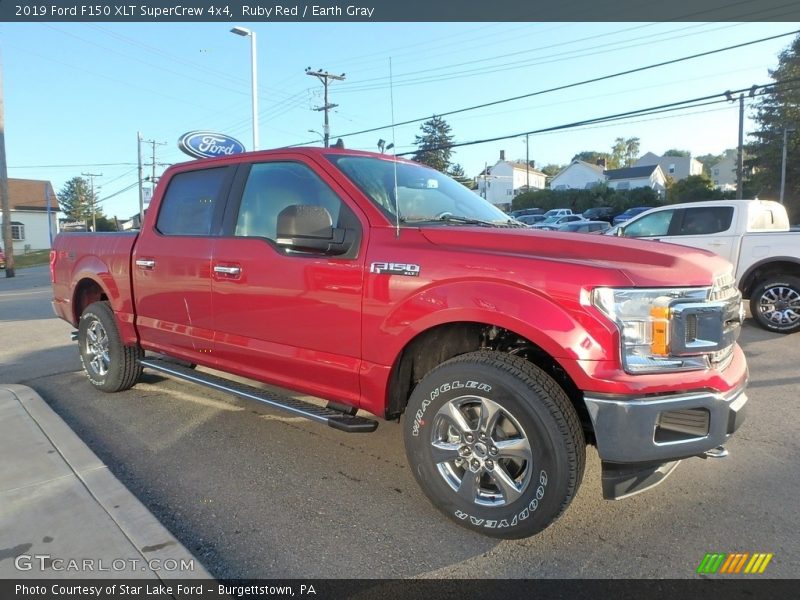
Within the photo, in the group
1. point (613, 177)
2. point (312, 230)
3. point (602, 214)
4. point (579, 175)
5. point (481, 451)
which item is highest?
point (579, 175)

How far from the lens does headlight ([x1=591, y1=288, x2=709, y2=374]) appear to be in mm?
2418

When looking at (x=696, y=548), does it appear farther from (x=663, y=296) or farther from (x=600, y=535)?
(x=663, y=296)

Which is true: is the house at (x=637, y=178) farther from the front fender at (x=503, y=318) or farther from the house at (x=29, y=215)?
the front fender at (x=503, y=318)

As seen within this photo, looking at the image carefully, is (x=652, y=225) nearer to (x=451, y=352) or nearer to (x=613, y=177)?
(x=451, y=352)

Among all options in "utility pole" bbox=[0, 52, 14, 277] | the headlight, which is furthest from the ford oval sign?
"utility pole" bbox=[0, 52, 14, 277]

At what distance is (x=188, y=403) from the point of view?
195 inches

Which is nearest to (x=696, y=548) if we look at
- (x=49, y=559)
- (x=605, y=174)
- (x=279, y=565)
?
(x=279, y=565)

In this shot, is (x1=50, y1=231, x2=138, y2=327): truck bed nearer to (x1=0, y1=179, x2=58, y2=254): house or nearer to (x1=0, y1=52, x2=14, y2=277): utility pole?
(x1=0, y1=52, x2=14, y2=277): utility pole

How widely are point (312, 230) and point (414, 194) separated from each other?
837 mm

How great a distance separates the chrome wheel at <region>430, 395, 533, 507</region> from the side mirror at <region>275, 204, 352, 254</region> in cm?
110

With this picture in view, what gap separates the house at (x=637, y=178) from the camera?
7112 cm

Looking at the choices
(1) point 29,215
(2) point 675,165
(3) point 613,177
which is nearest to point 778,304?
(1) point 29,215

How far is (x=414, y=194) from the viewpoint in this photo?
11.9 ft

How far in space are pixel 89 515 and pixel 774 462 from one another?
4.15 meters
